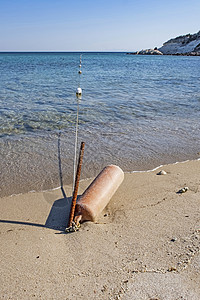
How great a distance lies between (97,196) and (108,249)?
849 mm

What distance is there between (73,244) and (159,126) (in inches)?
239

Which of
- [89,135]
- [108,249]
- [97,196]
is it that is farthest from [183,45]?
[108,249]

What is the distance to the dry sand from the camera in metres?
2.41

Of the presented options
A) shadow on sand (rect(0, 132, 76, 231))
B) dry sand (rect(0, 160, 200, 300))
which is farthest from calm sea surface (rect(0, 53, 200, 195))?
dry sand (rect(0, 160, 200, 300))

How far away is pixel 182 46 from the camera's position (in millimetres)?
94938

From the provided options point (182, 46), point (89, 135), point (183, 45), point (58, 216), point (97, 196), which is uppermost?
point (183, 45)

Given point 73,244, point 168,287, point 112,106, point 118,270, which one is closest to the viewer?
point 168,287

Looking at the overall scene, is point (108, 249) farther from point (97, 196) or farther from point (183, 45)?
point (183, 45)

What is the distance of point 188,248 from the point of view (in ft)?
9.31

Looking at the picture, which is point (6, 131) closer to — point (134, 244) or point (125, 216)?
point (125, 216)

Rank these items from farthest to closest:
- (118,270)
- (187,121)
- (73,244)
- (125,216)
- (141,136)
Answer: (187,121), (141,136), (125,216), (73,244), (118,270)

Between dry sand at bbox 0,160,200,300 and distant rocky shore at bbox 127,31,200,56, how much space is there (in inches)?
3222

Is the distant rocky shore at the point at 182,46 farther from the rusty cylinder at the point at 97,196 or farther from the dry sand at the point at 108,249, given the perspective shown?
the dry sand at the point at 108,249

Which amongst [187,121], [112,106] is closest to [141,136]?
[187,121]
